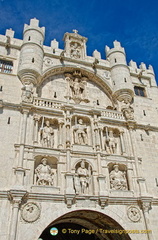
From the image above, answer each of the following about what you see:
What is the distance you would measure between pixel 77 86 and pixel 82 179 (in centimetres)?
713

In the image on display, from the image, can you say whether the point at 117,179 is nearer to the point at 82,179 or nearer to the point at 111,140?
the point at 82,179

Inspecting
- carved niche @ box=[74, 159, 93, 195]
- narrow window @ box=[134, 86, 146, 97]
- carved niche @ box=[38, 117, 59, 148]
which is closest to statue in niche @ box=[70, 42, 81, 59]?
narrow window @ box=[134, 86, 146, 97]

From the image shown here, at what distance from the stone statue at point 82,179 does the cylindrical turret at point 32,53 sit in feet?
21.1

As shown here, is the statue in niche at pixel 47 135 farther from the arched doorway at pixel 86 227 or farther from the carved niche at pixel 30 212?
the arched doorway at pixel 86 227

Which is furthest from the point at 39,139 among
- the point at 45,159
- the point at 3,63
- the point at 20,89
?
the point at 3,63

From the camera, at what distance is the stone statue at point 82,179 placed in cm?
1251

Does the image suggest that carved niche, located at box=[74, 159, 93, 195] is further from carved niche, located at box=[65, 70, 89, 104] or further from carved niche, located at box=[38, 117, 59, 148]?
carved niche, located at box=[65, 70, 89, 104]

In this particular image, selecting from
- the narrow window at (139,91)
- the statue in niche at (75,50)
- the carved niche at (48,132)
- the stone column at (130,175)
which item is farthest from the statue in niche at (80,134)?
the statue in niche at (75,50)

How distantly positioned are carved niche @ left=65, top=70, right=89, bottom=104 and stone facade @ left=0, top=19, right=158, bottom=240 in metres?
0.07

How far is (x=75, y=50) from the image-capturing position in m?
19.5

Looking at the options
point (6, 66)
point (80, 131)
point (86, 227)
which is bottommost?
point (86, 227)

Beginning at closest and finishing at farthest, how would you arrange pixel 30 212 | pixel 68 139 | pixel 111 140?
pixel 30 212 < pixel 68 139 < pixel 111 140

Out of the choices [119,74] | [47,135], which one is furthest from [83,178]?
[119,74]

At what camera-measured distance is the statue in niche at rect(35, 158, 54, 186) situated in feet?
40.2
